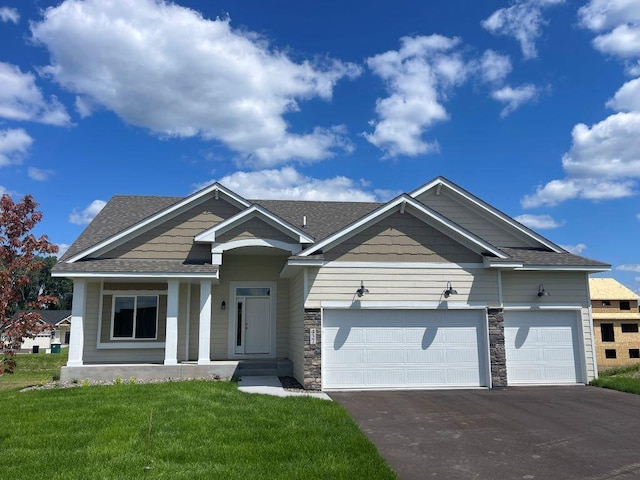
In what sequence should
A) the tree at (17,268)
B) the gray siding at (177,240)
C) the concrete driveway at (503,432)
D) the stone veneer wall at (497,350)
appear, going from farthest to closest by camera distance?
the gray siding at (177,240) → the stone veneer wall at (497,350) → the tree at (17,268) → the concrete driveway at (503,432)

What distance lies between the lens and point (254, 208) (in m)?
14.9

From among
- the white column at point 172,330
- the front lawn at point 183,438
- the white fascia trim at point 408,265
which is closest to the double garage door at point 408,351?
the white fascia trim at point 408,265

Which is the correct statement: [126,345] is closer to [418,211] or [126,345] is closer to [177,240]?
[177,240]

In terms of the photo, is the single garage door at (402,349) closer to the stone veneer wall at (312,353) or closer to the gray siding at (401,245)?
the stone veneer wall at (312,353)

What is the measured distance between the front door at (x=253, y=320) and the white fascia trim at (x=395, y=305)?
13.6 feet

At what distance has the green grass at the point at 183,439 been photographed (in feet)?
19.7

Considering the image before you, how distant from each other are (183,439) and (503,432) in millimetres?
5101

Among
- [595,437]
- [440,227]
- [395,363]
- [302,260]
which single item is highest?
[440,227]

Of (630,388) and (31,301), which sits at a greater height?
(31,301)

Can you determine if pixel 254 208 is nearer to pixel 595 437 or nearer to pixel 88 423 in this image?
pixel 88 423

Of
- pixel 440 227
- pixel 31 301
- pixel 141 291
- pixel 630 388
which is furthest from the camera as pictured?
pixel 141 291

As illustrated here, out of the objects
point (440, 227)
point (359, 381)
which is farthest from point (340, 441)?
point (440, 227)

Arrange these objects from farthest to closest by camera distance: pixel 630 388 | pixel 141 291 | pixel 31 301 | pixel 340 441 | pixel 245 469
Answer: pixel 141 291
pixel 630 388
pixel 31 301
pixel 340 441
pixel 245 469

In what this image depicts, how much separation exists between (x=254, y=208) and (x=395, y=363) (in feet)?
19.6
